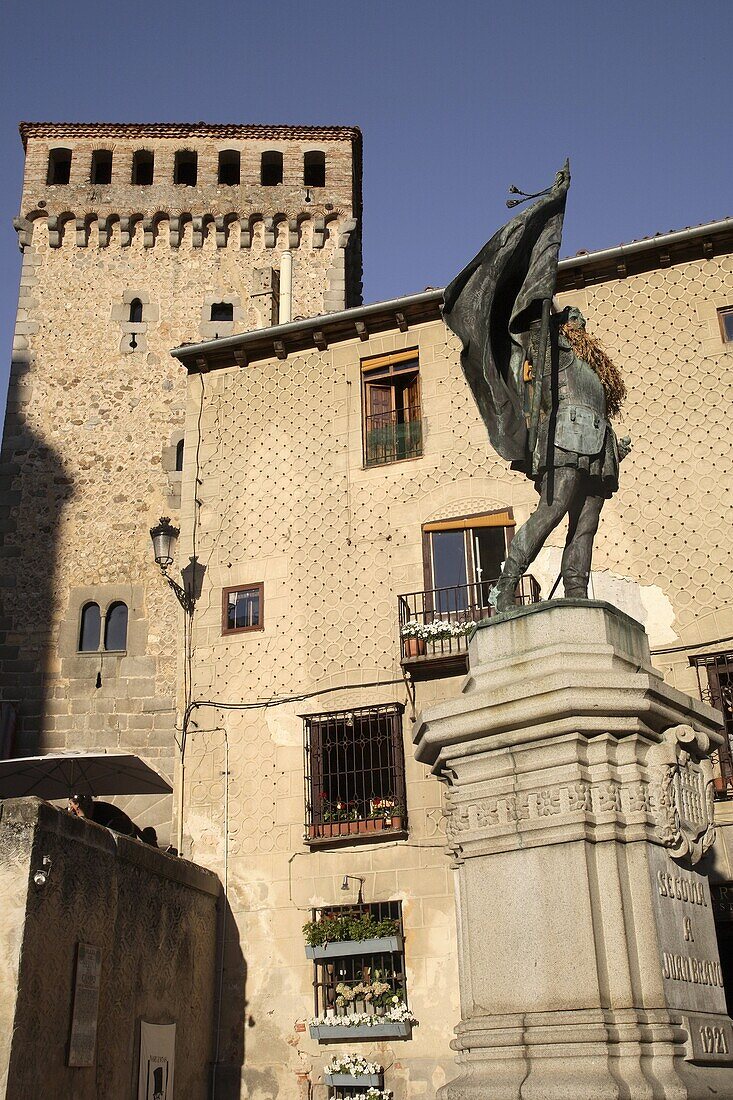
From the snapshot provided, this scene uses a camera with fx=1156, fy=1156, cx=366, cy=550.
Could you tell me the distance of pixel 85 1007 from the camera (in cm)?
1112

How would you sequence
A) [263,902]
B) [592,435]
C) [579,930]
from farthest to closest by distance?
[263,902], [592,435], [579,930]

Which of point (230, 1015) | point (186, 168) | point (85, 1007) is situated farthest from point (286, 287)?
point (85, 1007)

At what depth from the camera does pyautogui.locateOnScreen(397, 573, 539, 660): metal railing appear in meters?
16.1

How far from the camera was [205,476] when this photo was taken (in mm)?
19375

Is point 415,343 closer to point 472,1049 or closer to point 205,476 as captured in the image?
point 205,476

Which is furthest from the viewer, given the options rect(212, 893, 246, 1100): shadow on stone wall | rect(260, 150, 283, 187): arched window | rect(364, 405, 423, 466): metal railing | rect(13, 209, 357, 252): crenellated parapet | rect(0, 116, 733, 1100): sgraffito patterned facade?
rect(260, 150, 283, 187): arched window

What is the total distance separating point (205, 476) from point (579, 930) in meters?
14.7

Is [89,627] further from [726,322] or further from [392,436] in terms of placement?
[726,322]

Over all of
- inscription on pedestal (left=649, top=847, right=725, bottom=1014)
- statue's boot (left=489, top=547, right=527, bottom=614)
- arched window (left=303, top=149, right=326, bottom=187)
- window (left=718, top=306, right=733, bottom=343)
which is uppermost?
arched window (left=303, top=149, right=326, bottom=187)

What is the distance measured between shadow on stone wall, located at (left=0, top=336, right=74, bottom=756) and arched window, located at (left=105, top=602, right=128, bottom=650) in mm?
1011

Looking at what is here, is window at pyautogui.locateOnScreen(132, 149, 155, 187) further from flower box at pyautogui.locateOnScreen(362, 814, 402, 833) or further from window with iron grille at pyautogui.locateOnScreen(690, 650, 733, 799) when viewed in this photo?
window with iron grille at pyautogui.locateOnScreen(690, 650, 733, 799)

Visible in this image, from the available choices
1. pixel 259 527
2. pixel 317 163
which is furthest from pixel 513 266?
pixel 317 163

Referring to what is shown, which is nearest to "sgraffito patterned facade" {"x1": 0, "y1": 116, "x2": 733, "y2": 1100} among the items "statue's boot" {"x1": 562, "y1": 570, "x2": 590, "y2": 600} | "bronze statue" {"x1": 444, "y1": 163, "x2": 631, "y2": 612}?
"statue's boot" {"x1": 562, "y1": 570, "x2": 590, "y2": 600}

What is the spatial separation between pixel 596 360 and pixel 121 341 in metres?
18.8
